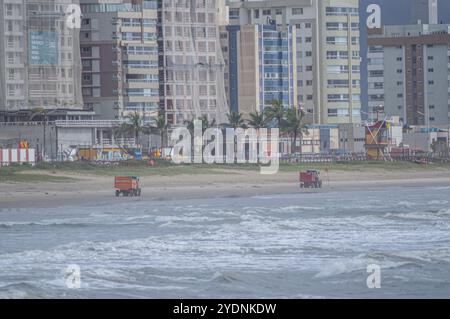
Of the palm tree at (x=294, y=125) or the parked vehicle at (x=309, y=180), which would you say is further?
the palm tree at (x=294, y=125)

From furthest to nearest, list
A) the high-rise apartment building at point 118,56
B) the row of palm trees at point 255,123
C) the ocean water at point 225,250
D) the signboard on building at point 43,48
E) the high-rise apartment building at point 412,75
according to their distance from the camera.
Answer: the high-rise apartment building at point 412,75 → the high-rise apartment building at point 118,56 → the signboard on building at point 43,48 → the row of palm trees at point 255,123 → the ocean water at point 225,250

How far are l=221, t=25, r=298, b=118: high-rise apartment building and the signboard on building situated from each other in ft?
62.3

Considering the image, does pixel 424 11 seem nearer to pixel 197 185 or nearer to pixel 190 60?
pixel 190 60

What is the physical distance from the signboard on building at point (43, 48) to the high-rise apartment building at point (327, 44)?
89.2 feet

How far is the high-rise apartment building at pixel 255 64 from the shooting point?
120 meters

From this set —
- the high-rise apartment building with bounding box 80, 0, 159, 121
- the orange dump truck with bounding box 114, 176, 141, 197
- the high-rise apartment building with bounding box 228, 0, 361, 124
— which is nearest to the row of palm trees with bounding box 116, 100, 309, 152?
the high-rise apartment building with bounding box 80, 0, 159, 121

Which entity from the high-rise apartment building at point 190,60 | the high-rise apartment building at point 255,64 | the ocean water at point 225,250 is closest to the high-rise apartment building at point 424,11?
the high-rise apartment building at point 255,64

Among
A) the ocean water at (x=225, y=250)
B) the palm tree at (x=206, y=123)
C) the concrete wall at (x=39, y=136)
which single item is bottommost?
the ocean water at (x=225, y=250)

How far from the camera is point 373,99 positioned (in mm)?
159625

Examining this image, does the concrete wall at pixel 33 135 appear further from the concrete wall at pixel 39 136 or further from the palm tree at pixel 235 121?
the palm tree at pixel 235 121

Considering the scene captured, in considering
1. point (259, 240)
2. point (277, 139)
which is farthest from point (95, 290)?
point (277, 139)

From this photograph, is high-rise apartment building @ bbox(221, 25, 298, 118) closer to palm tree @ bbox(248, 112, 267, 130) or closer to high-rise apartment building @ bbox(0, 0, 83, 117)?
palm tree @ bbox(248, 112, 267, 130)

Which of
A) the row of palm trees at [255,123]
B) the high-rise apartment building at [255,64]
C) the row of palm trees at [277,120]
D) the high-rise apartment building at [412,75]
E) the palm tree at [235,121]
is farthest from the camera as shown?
the high-rise apartment building at [412,75]
